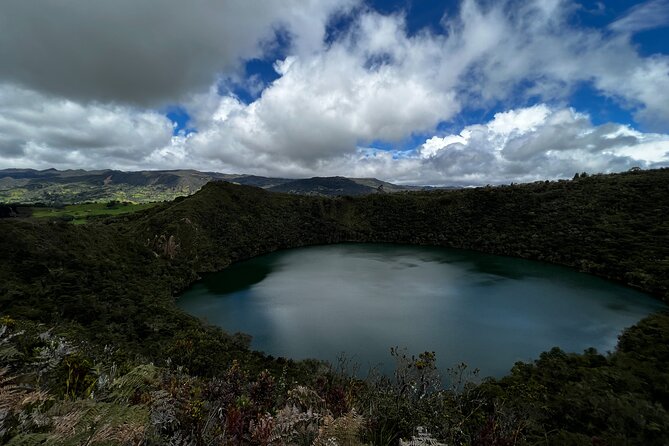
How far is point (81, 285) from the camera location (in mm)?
33375

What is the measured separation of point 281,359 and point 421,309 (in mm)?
21348

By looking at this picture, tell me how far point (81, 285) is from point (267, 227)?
189 ft

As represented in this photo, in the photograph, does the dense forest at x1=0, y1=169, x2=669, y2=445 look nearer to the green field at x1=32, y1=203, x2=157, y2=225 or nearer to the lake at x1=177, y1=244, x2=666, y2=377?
the lake at x1=177, y1=244, x2=666, y2=377

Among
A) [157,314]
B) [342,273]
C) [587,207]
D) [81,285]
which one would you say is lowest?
[342,273]

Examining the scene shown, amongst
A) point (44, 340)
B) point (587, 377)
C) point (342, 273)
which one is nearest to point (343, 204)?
point (342, 273)

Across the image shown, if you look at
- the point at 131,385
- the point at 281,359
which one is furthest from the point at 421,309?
the point at 131,385

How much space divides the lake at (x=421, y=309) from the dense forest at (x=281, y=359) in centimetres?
316

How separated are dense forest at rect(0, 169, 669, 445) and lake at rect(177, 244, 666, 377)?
316 centimetres

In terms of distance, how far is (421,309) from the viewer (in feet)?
135

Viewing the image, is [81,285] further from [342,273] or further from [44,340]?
[342,273]

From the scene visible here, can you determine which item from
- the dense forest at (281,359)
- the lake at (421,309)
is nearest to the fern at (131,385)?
the dense forest at (281,359)

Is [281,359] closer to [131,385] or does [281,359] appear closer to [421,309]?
[421,309]

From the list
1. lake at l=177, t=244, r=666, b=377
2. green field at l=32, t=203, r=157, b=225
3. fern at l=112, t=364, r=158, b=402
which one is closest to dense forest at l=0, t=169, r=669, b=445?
fern at l=112, t=364, r=158, b=402

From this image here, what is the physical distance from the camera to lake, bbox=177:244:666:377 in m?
31.0
